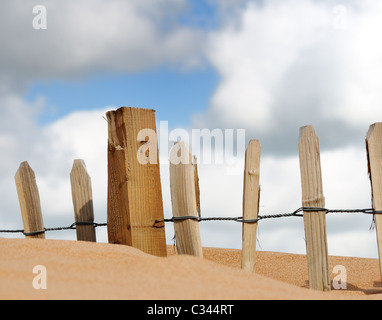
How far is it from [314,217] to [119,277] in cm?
205

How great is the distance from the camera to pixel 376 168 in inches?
168

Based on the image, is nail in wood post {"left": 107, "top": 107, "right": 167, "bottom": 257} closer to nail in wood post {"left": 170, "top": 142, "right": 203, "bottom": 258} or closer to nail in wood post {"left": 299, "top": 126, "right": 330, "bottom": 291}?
nail in wood post {"left": 170, "top": 142, "right": 203, "bottom": 258}

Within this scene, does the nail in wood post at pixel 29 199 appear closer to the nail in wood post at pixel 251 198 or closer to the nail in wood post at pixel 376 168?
the nail in wood post at pixel 251 198

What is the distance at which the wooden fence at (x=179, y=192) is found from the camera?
14.0 ft

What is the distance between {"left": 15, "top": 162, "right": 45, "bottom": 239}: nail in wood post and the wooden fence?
162 cm

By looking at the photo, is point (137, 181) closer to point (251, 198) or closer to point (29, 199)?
point (251, 198)

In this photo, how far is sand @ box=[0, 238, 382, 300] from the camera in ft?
8.65

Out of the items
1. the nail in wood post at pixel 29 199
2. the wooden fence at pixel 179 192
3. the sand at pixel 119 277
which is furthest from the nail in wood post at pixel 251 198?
the nail in wood post at pixel 29 199

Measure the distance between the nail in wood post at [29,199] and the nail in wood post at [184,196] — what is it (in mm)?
2162

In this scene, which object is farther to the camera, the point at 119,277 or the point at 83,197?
the point at 83,197

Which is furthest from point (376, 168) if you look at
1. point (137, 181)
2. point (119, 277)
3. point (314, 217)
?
point (119, 277)

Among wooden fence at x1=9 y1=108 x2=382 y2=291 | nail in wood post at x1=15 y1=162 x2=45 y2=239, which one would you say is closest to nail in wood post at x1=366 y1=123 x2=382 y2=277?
wooden fence at x1=9 y1=108 x2=382 y2=291
